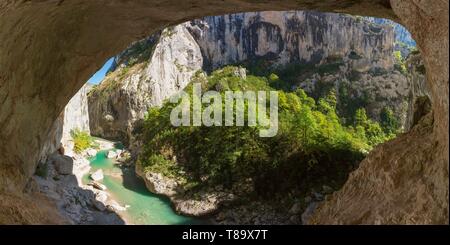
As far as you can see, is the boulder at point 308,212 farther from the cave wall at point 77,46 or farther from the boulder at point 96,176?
the boulder at point 96,176

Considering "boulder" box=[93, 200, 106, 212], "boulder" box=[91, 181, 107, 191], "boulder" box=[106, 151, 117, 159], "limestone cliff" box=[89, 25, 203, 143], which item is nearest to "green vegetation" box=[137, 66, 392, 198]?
"boulder" box=[91, 181, 107, 191]

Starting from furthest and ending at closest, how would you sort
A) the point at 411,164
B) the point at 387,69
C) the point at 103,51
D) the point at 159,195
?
the point at 387,69 → the point at 159,195 → the point at 103,51 → the point at 411,164

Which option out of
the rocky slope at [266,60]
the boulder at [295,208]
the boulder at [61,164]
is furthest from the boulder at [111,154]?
the boulder at [295,208]

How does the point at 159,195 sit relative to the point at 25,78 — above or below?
below
